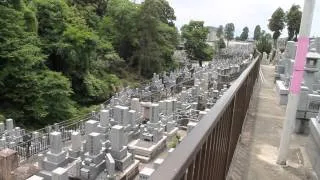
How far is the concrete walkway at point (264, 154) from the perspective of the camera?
11.8 ft

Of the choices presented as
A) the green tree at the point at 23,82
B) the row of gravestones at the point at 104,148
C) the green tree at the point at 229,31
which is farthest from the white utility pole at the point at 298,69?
the green tree at the point at 229,31

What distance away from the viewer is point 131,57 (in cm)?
3644

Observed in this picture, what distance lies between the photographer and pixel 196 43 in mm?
46219

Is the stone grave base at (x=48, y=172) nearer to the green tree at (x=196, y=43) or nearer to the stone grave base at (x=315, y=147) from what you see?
the stone grave base at (x=315, y=147)

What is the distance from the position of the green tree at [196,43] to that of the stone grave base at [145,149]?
34.4 metres

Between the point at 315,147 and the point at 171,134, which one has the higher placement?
the point at 315,147

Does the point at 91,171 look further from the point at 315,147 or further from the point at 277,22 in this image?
the point at 277,22

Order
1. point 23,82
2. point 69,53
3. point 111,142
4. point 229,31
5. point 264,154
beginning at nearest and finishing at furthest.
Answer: point 264,154
point 111,142
point 23,82
point 69,53
point 229,31

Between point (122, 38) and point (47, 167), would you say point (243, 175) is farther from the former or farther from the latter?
point (122, 38)

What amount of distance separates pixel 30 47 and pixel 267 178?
59.6 feet

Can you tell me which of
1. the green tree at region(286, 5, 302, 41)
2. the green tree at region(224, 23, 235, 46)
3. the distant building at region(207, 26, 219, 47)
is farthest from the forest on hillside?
the green tree at region(224, 23, 235, 46)

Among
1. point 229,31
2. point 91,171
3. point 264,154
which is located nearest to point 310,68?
point 264,154

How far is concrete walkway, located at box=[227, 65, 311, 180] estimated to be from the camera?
3590mm

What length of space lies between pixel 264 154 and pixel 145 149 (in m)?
8.54
